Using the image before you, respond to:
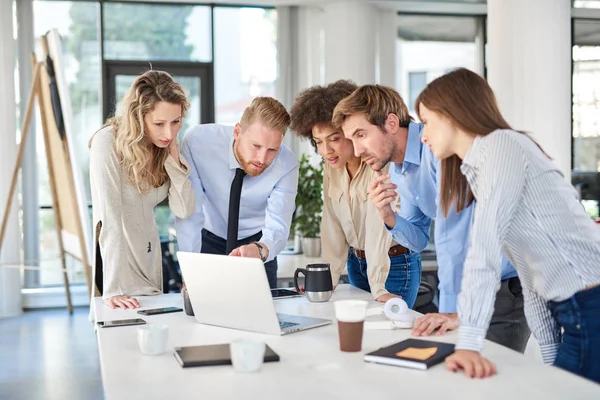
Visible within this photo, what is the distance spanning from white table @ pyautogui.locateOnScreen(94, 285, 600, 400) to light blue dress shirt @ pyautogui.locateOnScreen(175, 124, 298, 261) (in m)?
1.04

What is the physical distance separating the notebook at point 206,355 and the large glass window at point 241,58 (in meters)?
6.14

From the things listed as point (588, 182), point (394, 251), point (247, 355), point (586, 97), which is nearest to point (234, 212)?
point (394, 251)

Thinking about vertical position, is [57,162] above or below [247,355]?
above

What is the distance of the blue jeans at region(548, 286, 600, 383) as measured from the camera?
173 cm

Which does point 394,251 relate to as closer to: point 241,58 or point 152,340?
point 152,340

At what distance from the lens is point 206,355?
1.77m

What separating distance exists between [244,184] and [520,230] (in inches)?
64.3

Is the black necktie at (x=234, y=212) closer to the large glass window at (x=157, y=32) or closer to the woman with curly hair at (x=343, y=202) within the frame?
the woman with curly hair at (x=343, y=202)

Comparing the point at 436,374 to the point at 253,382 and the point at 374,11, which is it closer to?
the point at 253,382

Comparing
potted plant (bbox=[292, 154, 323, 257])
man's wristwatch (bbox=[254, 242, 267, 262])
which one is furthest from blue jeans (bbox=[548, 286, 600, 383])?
potted plant (bbox=[292, 154, 323, 257])

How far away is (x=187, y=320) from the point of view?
7.49ft

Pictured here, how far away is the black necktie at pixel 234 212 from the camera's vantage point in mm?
3018

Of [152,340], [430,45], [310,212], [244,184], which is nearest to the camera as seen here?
[152,340]

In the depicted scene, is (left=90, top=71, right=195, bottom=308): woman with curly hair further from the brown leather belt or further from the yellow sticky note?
the yellow sticky note
